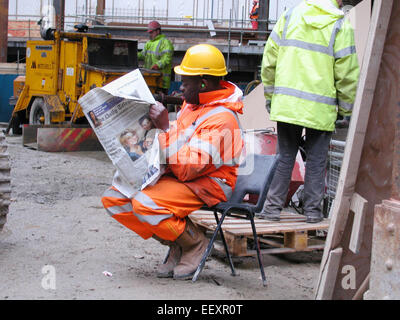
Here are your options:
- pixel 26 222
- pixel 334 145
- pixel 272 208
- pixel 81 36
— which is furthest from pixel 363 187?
pixel 81 36

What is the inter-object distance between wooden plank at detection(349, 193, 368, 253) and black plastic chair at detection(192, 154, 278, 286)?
Result: 60.4 inches

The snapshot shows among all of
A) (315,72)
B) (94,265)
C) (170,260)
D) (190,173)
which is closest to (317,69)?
(315,72)

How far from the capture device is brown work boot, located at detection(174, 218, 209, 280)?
4.26 meters

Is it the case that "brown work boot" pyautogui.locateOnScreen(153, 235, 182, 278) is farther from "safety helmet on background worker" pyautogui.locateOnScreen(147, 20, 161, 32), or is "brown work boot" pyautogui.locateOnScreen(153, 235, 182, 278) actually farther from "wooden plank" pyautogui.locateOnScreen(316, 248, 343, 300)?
"safety helmet on background worker" pyautogui.locateOnScreen(147, 20, 161, 32)

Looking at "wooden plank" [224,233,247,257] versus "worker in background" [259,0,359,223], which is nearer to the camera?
"wooden plank" [224,233,247,257]

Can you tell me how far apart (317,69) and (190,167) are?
1619 mm

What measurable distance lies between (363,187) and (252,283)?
1.85 metres

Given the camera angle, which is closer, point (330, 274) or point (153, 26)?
point (330, 274)

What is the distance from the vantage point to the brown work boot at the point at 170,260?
4.36 meters

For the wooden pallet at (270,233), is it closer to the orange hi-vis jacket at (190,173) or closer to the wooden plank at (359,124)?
the orange hi-vis jacket at (190,173)

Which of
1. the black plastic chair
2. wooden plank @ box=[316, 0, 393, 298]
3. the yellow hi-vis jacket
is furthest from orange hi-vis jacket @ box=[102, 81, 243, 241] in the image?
wooden plank @ box=[316, 0, 393, 298]

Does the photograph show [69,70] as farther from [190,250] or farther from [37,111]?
[190,250]

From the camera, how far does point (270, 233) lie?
197 inches
